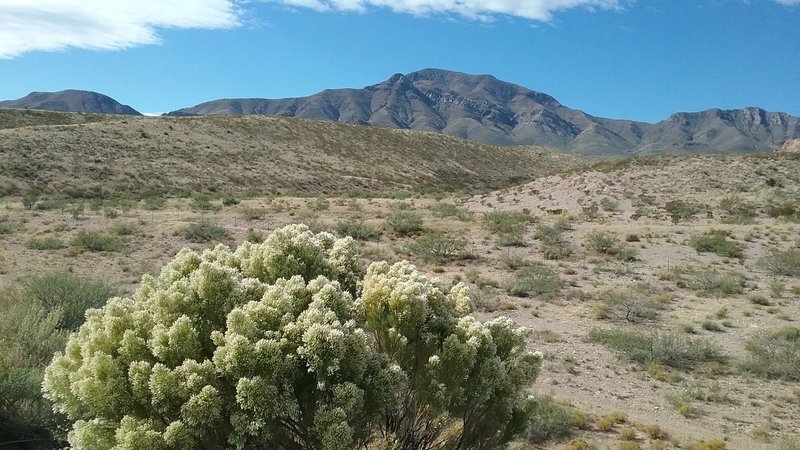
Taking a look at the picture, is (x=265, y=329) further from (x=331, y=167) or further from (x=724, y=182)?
(x=331, y=167)

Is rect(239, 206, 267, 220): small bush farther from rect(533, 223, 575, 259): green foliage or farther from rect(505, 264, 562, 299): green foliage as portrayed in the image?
rect(505, 264, 562, 299): green foliage

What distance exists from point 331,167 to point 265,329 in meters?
66.8

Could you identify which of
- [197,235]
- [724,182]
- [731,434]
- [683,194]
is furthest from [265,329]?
[724,182]

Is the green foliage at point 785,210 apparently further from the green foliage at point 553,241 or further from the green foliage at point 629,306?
the green foliage at point 629,306

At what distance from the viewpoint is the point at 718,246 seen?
25.4 meters

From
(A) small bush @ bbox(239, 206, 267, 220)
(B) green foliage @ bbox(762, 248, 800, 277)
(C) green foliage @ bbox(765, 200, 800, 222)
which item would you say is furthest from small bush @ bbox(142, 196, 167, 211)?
(C) green foliage @ bbox(765, 200, 800, 222)

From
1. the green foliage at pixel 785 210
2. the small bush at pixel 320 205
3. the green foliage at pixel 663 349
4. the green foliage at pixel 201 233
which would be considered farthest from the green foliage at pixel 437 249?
the green foliage at pixel 785 210

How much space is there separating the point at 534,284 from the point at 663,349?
234 inches

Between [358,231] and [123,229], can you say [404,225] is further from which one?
[123,229]

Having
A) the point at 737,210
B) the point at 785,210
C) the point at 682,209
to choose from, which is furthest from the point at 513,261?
the point at 785,210

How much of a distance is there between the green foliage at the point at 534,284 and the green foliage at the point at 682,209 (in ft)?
55.4

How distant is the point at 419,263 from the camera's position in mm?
22969

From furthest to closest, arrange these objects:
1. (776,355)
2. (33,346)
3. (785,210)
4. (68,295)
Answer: (785,210) < (776,355) < (68,295) < (33,346)

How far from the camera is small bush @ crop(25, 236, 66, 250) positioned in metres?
21.5
